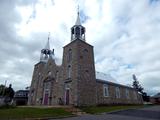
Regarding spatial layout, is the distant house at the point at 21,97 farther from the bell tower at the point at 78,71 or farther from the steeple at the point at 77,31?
the steeple at the point at 77,31

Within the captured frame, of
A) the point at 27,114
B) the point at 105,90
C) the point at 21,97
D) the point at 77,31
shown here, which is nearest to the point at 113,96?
the point at 105,90

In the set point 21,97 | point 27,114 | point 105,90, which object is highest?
point 105,90

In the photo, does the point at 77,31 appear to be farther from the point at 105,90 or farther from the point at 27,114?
the point at 27,114

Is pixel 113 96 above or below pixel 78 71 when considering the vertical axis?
below

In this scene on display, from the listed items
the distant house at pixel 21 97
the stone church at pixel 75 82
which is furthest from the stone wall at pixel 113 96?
the distant house at pixel 21 97

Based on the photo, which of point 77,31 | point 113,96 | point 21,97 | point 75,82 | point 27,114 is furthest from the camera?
point 21,97

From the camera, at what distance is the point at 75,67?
25812mm

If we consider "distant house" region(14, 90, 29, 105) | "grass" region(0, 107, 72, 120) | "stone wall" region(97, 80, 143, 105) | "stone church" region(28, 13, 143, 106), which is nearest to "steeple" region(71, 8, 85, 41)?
"stone church" region(28, 13, 143, 106)

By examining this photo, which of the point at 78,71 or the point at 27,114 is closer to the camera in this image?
the point at 27,114

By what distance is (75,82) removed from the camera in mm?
24641

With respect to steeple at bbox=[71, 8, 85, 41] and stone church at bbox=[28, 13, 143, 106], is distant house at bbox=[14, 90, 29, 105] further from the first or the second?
steeple at bbox=[71, 8, 85, 41]

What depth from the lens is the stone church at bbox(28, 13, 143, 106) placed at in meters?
25.0

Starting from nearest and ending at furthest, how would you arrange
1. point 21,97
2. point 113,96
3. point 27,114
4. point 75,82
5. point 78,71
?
1. point 27,114
2. point 75,82
3. point 78,71
4. point 113,96
5. point 21,97

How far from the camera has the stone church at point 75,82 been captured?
2495 cm
